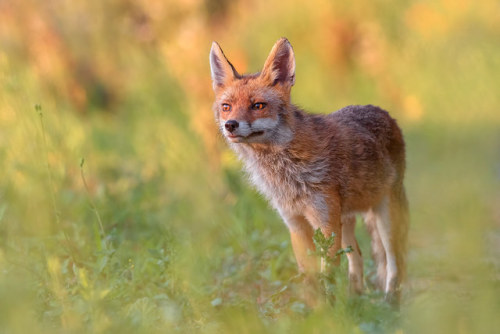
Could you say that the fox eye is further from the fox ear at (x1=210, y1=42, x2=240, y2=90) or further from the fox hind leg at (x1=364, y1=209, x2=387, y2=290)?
the fox hind leg at (x1=364, y1=209, x2=387, y2=290)

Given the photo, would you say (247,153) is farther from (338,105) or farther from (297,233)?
(338,105)

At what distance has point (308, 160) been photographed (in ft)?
15.8

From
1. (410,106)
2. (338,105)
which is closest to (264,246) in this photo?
(410,106)

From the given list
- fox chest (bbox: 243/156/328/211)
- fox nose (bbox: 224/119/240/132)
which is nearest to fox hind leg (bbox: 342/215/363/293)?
fox chest (bbox: 243/156/328/211)

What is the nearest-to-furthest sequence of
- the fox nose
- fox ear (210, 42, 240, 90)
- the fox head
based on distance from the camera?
the fox nose
the fox head
fox ear (210, 42, 240, 90)

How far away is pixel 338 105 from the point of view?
9773mm

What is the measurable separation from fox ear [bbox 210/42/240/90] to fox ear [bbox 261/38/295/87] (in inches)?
11.5

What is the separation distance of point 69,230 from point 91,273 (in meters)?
1.13

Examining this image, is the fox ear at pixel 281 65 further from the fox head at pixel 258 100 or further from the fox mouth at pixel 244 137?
the fox mouth at pixel 244 137

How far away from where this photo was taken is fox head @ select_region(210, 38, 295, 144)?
15.1ft

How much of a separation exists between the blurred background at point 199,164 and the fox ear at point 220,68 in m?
0.63

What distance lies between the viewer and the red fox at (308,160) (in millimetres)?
4699

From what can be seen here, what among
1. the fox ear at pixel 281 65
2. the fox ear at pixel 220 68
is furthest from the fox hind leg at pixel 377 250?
the fox ear at pixel 220 68

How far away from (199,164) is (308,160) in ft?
8.13
